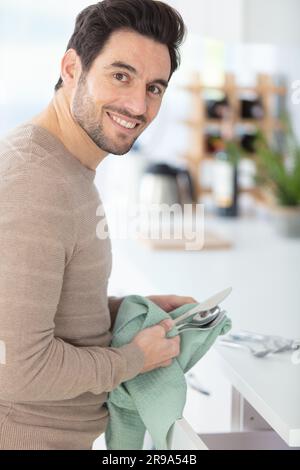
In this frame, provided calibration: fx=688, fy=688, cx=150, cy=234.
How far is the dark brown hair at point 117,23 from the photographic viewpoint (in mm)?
863

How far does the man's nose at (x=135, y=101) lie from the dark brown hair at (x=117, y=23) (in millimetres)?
64

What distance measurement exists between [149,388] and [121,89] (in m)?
0.40

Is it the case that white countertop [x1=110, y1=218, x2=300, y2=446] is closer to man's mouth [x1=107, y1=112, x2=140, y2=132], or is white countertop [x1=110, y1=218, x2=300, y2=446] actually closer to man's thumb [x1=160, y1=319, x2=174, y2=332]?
man's thumb [x1=160, y1=319, x2=174, y2=332]

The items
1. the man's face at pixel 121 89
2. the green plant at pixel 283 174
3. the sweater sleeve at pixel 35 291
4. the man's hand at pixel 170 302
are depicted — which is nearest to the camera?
the sweater sleeve at pixel 35 291

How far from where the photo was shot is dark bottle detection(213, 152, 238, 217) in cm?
223

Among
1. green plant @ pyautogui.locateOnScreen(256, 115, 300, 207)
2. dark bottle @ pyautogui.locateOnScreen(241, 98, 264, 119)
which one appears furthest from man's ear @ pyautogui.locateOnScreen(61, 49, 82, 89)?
dark bottle @ pyautogui.locateOnScreen(241, 98, 264, 119)

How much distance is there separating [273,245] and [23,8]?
1.09 metres

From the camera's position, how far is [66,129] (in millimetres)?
892

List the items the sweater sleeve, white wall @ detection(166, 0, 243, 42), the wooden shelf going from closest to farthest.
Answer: the sweater sleeve
white wall @ detection(166, 0, 243, 42)
the wooden shelf

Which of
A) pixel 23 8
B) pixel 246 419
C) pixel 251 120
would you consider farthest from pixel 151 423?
pixel 251 120

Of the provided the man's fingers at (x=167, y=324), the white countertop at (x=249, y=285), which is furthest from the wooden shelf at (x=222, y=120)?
the man's fingers at (x=167, y=324)

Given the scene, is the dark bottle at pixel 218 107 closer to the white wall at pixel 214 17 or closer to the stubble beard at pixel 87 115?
the white wall at pixel 214 17

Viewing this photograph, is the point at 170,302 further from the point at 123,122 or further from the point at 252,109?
the point at 252,109
